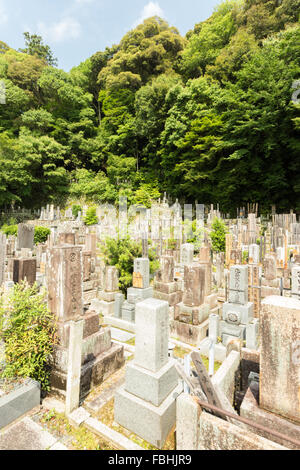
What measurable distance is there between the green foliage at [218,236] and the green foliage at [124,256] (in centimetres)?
751

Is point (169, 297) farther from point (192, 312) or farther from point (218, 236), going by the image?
point (218, 236)

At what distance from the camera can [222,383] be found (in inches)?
92.4

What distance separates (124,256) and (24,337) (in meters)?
4.70

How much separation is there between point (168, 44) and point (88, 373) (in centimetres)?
3605

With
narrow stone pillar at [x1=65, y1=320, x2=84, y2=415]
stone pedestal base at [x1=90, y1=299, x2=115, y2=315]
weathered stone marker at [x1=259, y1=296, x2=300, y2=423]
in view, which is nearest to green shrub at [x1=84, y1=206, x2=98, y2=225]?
stone pedestal base at [x1=90, y1=299, x2=115, y2=315]

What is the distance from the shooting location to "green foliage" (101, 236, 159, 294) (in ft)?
24.8

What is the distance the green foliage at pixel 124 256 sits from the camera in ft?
24.8

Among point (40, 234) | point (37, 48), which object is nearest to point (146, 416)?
point (40, 234)

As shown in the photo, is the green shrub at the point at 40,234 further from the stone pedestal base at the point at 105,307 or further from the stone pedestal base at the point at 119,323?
the stone pedestal base at the point at 119,323

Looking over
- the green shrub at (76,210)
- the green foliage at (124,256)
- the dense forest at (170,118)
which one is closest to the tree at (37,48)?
the dense forest at (170,118)

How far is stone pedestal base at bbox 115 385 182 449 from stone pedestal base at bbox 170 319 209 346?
2.59m

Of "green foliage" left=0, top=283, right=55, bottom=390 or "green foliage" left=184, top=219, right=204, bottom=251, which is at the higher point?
"green foliage" left=184, top=219, right=204, bottom=251

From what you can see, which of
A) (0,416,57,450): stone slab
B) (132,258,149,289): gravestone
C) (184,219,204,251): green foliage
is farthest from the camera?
(184,219,204,251): green foliage

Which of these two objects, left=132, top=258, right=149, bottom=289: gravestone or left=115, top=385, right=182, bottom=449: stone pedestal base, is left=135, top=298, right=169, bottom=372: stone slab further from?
left=132, top=258, right=149, bottom=289: gravestone
